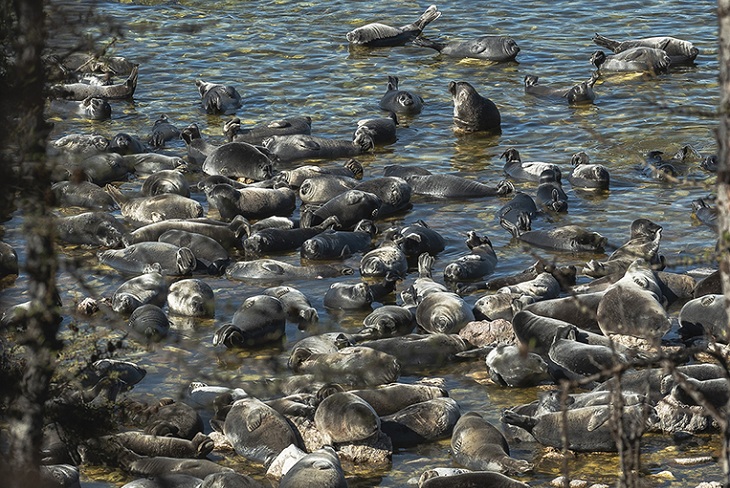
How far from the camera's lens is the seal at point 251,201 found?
12938mm

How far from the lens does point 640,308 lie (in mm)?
9562

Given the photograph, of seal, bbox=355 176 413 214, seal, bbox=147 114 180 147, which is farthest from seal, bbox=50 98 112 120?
seal, bbox=355 176 413 214

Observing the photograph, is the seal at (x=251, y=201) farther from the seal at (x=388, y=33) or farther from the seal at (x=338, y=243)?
the seal at (x=388, y=33)

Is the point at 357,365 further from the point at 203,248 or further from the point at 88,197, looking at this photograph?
the point at 88,197

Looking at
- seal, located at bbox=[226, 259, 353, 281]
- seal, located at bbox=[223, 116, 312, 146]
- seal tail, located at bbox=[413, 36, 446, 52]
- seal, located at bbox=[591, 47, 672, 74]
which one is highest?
seal, located at bbox=[591, 47, 672, 74]

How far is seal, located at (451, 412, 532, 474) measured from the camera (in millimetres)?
7449

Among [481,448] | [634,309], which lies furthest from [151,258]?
Answer: [481,448]

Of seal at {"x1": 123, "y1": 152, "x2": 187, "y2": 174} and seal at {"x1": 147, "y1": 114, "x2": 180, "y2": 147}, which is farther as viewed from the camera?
seal at {"x1": 147, "y1": 114, "x2": 180, "y2": 147}

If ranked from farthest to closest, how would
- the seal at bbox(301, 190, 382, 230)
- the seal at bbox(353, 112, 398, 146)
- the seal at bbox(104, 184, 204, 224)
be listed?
the seal at bbox(353, 112, 398, 146) < the seal at bbox(104, 184, 204, 224) < the seal at bbox(301, 190, 382, 230)

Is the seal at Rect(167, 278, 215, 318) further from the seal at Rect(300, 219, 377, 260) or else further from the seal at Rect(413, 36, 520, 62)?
the seal at Rect(413, 36, 520, 62)

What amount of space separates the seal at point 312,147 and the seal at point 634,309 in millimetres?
6015

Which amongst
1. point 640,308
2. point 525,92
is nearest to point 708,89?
point 525,92

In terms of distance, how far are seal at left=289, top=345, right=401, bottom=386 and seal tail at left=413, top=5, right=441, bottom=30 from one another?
Result: 1257cm

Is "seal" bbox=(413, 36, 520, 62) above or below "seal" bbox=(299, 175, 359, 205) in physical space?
above
